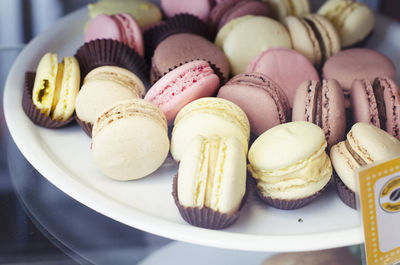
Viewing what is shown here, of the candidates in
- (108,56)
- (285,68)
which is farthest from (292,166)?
(108,56)

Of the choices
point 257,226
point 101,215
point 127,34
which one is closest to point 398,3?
point 127,34

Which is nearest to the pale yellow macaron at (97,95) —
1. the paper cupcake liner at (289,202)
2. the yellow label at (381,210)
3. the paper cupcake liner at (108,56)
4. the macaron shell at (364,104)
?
the paper cupcake liner at (108,56)

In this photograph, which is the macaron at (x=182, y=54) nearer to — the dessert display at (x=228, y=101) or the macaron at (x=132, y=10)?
the dessert display at (x=228, y=101)

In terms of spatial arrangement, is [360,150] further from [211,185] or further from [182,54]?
[182,54]

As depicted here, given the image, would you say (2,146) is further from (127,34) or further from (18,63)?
(127,34)

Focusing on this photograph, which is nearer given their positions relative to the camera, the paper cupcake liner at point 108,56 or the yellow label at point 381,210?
the yellow label at point 381,210

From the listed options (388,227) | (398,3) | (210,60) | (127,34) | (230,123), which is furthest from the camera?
(398,3)
